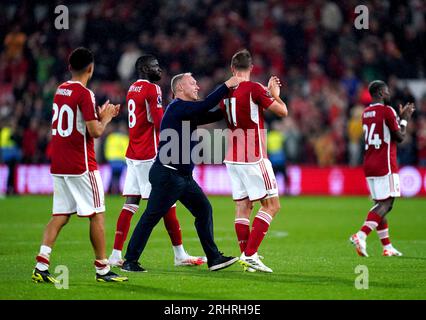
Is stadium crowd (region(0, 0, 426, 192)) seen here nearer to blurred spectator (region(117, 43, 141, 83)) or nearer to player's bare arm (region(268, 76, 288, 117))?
blurred spectator (region(117, 43, 141, 83))

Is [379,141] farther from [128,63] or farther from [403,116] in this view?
[128,63]

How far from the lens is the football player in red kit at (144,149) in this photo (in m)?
11.5

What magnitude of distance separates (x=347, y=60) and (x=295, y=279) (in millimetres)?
19756

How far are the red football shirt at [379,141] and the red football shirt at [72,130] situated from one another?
4.98 metres

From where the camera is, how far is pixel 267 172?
429 inches

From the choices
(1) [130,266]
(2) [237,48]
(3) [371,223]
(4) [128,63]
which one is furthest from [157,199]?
(2) [237,48]

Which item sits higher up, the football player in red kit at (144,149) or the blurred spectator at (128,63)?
the blurred spectator at (128,63)

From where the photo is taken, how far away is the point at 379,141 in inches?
514

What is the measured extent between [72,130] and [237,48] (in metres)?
19.9

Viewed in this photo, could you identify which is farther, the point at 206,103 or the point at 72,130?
the point at 206,103

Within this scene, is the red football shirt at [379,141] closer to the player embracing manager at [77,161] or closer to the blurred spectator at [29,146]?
the player embracing manager at [77,161]
